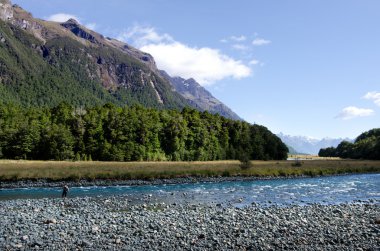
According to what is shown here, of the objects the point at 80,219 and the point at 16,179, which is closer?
the point at 80,219

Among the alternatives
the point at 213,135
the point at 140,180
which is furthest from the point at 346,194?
the point at 213,135

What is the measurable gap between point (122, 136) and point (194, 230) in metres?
96.6

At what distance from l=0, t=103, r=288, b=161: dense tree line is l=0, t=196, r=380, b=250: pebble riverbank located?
72.6 metres

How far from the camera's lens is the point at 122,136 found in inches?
4555

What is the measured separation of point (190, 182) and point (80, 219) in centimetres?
4196

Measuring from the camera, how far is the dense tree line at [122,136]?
106m

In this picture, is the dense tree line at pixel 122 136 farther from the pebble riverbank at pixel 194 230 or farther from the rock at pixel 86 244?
the rock at pixel 86 244

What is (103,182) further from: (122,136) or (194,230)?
(122,136)

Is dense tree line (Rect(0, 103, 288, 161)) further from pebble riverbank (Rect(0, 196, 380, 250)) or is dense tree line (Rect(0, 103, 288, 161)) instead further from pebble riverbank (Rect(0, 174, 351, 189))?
pebble riverbank (Rect(0, 196, 380, 250))

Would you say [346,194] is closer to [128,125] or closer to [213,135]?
[128,125]

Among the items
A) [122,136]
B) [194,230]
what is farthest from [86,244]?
[122,136]

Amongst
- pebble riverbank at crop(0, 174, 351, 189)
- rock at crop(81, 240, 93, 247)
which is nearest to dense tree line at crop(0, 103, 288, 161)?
pebble riverbank at crop(0, 174, 351, 189)

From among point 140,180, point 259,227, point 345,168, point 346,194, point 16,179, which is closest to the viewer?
point 259,227

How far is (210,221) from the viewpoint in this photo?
24.6 metres
